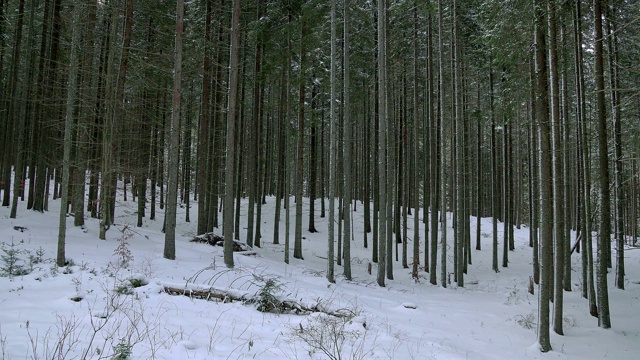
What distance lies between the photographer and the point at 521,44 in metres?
8.70

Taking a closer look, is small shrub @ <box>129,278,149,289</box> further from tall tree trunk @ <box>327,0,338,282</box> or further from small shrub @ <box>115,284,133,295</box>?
tall tree trunk @ <box>327,0,338,282</box>

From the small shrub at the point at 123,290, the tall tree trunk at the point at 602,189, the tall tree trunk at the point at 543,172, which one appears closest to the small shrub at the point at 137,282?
the small shrub at the point at 123,290

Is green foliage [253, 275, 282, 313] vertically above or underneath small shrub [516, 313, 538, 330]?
above

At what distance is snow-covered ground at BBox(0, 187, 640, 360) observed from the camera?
459 cm

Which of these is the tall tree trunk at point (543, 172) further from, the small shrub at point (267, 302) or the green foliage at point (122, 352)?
the green foliage at point (122, 352)

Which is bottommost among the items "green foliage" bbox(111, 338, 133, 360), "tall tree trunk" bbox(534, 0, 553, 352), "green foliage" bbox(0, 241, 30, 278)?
"green foliage" bbox(111, 338, 133, 360)

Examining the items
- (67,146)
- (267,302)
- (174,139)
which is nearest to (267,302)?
(267,302)

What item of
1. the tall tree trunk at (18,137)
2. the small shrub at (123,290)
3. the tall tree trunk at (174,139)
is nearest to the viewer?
the small shrub at (123,290)

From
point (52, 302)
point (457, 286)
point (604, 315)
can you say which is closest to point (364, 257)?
point (457, 286)

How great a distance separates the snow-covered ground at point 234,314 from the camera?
15.1ft

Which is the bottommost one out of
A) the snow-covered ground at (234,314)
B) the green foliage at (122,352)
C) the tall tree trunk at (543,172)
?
the snow-covered ground at (234,314)

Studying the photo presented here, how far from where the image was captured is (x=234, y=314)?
625 cm

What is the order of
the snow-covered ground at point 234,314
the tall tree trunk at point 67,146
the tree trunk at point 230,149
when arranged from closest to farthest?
1. the snow-covered ground at point 234,314
2. the tall tree trunk at point 67,146
3. the tree trunk at point 230,149

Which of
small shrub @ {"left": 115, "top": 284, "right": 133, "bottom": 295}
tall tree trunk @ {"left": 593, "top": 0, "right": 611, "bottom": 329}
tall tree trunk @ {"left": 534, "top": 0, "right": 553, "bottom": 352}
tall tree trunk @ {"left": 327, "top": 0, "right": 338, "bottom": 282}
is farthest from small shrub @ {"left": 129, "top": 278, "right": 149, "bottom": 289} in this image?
tall tree trunk @ {"left": 593, "top": 0, "right": 611, "bottom": 329}
